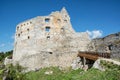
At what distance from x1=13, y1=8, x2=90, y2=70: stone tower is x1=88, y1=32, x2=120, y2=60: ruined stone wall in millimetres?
1997

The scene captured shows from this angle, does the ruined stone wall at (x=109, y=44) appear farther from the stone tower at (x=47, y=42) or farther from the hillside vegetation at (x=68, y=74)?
the hillside vegetation at (x=68, y=74)

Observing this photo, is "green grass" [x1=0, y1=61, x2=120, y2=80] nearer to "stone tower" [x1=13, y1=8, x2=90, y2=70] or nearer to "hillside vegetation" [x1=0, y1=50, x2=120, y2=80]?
"hillside vegetation" [x1=0, y1=50, x2=120, y2=80]

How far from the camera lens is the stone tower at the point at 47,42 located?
28.3 m

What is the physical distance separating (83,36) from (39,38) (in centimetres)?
836

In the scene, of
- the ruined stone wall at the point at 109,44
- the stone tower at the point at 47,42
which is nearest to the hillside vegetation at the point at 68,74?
the stone tower at the point at 47,42

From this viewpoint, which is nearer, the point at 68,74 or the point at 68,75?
the point at 68,75

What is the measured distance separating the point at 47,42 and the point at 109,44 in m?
12.1

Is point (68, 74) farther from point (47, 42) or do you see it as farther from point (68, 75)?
point (47, 42)

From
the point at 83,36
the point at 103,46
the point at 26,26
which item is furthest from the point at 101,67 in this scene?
the point at 26,26

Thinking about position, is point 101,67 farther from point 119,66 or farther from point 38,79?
point 38,79

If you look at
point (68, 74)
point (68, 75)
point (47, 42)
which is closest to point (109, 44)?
point (68, 74)

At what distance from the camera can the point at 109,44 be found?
83.3 ft

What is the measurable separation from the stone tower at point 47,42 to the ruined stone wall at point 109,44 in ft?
6.55

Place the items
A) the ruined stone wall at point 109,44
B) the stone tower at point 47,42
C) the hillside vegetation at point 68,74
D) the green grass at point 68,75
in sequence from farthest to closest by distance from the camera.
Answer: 1. the stone tower at point 47,42
2. the ruined stone wall at point 109,44
3. the hillside vegetation at point 68,74
4. the green grass at point 68,75
